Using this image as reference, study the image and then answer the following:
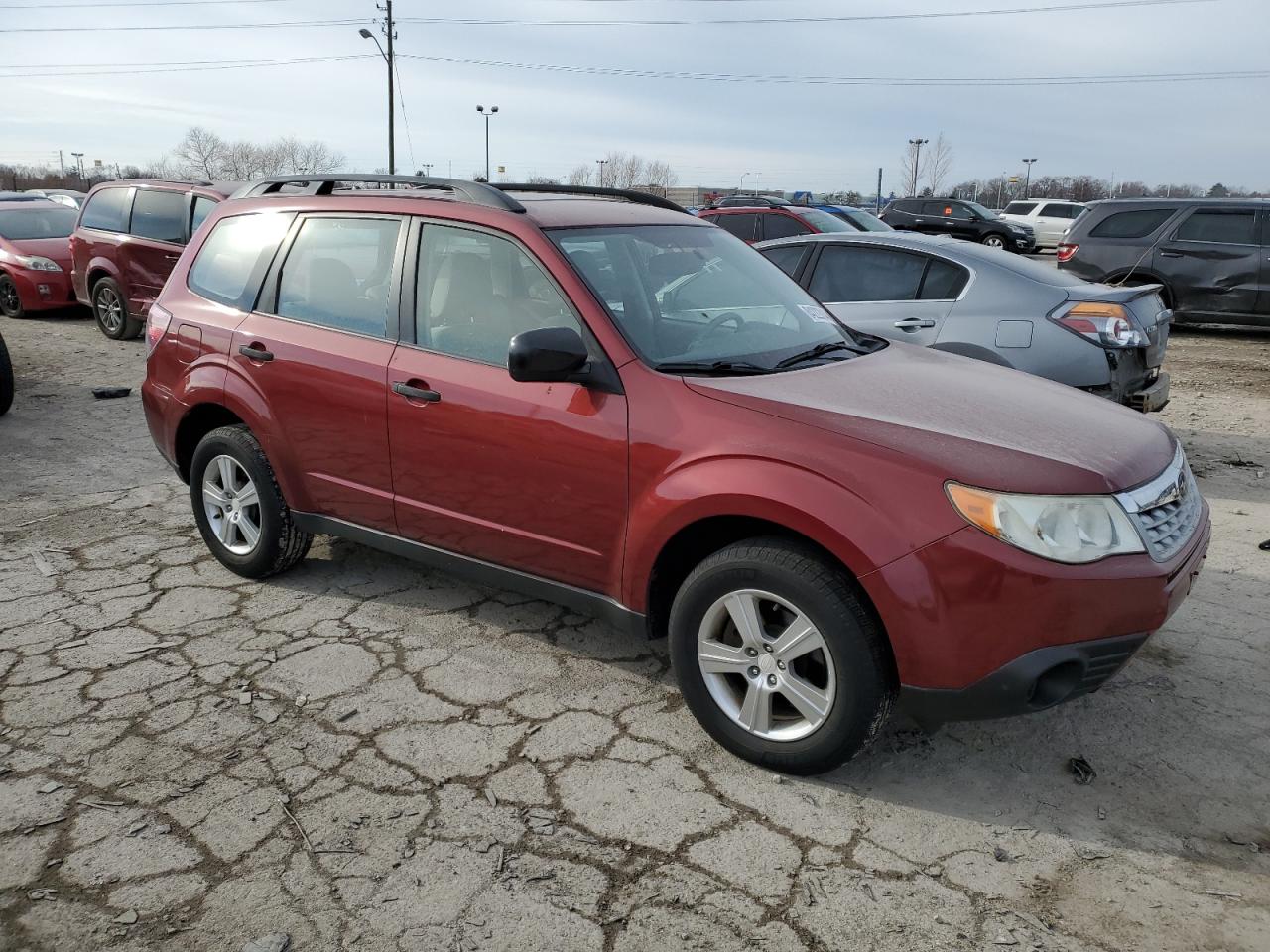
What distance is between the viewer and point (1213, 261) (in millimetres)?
12305

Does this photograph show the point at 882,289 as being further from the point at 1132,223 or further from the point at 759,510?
the point at 1132,223

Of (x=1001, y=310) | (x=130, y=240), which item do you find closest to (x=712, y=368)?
(x=1001, y=310)

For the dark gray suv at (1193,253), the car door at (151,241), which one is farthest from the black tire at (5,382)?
the dark gray suv at (1193,253)

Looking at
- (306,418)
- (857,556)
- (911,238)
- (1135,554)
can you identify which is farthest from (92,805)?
(911,238)

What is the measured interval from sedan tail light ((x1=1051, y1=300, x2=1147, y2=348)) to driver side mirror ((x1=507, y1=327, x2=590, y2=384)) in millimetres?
4066

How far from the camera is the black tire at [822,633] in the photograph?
9.43 feet

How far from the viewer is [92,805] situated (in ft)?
9.77

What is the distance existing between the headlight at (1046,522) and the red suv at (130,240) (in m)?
10.2

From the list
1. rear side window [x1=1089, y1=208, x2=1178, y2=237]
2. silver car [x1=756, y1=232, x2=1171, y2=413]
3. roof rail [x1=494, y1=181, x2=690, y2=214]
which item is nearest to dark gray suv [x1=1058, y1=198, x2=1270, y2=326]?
rear side window [x1=1089, y1=208, x2=1178, y2=237]

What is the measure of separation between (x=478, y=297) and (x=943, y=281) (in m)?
3.85

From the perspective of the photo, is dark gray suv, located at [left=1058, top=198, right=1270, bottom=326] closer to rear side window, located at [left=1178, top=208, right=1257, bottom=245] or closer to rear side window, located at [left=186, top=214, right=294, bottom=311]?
rear side window, located at [left=1178, top=208, right=1257, bottom=245]

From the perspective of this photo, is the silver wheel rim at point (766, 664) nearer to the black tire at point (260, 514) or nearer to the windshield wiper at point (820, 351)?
the windshield wiper at point (820, 351)

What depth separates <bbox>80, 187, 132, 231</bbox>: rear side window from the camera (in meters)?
11.6

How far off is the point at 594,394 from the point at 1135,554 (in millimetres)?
1738
